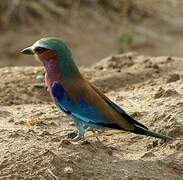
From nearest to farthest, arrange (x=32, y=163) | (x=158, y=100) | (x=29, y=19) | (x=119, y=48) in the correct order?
(x=32, y=163)
(x=158, y=100)
(x=119, y=48)
(x=29, y=19)

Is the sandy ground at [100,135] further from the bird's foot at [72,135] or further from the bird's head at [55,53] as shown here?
the bird's head at [55,53]

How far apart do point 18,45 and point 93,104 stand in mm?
6438

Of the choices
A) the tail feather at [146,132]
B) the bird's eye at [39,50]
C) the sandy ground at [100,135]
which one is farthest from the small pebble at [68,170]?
the bird's eye at [39,50]

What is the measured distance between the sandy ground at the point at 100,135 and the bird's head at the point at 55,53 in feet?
1.54

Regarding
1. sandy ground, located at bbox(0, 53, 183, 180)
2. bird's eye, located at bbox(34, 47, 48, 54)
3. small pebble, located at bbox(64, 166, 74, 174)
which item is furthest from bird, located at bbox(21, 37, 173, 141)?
small pebble, located at bbox(64, 166, 74, 174)

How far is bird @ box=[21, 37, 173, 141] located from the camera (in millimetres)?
4645

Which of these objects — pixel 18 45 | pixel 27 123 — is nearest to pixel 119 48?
pixel 18 45

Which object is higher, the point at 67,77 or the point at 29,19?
the point at 67,77

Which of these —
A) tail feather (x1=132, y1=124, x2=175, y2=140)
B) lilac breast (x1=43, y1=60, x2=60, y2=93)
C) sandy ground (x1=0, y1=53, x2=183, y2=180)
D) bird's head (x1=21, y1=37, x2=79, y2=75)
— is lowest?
sandy ground (x1=0, y1=53, x2=183, y2=180)

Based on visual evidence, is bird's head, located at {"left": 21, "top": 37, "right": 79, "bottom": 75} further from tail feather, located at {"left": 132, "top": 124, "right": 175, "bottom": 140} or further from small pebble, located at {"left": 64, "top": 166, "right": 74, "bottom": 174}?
small pebble, located at {"left": 64, "top": 166, "right": 74, "bottom": 174}

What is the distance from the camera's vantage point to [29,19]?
1170 centimetres

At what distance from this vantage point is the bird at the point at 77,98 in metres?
4.64

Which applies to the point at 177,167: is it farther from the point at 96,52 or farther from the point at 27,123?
the point at 96,52

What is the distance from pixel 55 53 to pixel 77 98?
1.10 feet
